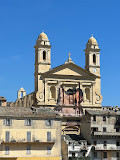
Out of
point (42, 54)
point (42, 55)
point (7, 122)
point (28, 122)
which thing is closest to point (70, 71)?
point (42, 55)

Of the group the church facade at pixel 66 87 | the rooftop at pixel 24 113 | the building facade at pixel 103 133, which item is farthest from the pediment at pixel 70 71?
the rooftop at pixel 24 113

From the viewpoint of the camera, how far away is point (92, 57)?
92062 millimetres

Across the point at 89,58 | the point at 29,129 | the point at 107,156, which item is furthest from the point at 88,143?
the point at 89,58

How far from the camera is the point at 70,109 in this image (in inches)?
3425

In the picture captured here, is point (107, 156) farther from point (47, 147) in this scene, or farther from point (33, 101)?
point (33, 101)

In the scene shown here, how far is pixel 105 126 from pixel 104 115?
188 cm

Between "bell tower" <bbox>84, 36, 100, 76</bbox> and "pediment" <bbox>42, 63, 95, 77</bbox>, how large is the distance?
259 centimetres

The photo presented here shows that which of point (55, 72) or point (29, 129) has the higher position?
point (55, 72)

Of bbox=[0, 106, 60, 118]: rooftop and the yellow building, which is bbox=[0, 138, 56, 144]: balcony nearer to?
the yellow building

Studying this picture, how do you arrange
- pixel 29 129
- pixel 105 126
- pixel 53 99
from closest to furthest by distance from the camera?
pixel 29 129, pixel 105 126, pixel 53 99

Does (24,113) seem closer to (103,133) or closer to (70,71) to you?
(103,133)

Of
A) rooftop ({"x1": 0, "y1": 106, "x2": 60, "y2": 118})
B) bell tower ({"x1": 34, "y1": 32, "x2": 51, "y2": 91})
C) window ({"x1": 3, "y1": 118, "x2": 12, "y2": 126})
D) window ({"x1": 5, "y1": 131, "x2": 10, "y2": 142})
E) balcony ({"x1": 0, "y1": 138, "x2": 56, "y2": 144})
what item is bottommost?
balcony ({"x1": 0, "y1": 138, "x2": 56, "y2": 144})

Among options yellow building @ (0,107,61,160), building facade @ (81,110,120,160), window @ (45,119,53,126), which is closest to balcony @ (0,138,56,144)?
yellow building @ (0,107,61,160)

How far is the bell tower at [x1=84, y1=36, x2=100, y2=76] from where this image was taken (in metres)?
91.3
